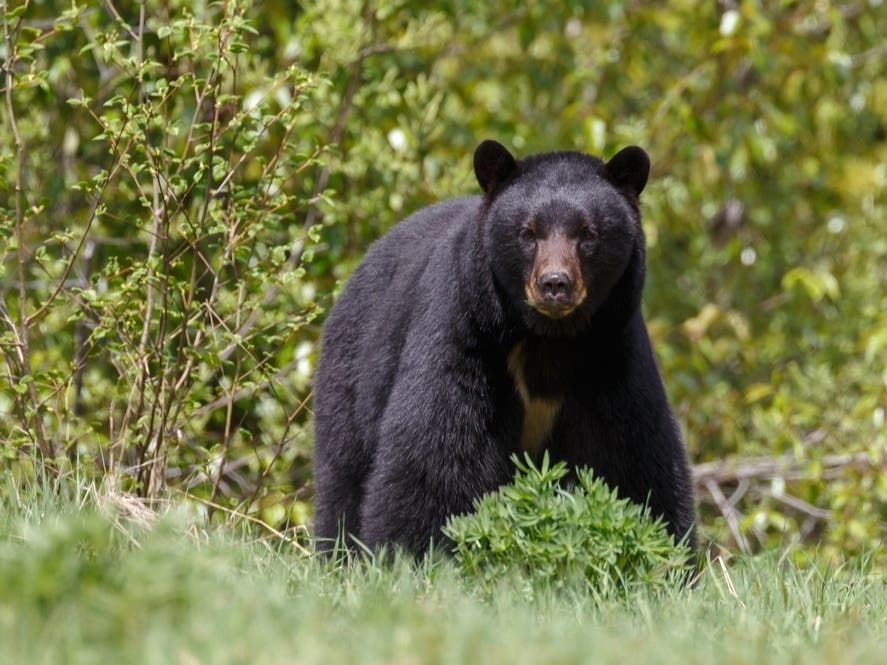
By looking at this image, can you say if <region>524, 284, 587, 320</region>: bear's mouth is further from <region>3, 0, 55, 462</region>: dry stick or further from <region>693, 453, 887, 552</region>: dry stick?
<region>693, 453, 887, 552</region>: dry stick

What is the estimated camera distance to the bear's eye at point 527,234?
18.4ft

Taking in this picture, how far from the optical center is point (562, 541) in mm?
4559

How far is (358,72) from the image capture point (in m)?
8.59

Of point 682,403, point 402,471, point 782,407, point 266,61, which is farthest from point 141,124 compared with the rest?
point 682,403

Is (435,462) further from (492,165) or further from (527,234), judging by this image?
(492,165)

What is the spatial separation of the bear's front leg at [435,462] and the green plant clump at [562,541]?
69 centimetres

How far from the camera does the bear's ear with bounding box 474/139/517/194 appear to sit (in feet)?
19.0

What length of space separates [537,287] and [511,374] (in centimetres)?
40

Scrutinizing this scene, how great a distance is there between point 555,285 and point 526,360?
0.45 meters

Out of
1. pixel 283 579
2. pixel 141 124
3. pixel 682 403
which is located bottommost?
pixel 682 403

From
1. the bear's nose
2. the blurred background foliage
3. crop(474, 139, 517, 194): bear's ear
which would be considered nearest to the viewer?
the bear's nose

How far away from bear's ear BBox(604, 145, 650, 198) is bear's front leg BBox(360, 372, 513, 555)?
37.4 inches

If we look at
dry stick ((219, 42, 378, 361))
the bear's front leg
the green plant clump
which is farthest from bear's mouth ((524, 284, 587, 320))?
dry stick ((219, 42, 378, 361))

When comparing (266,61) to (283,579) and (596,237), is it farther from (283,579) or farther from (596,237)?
(283,579)
